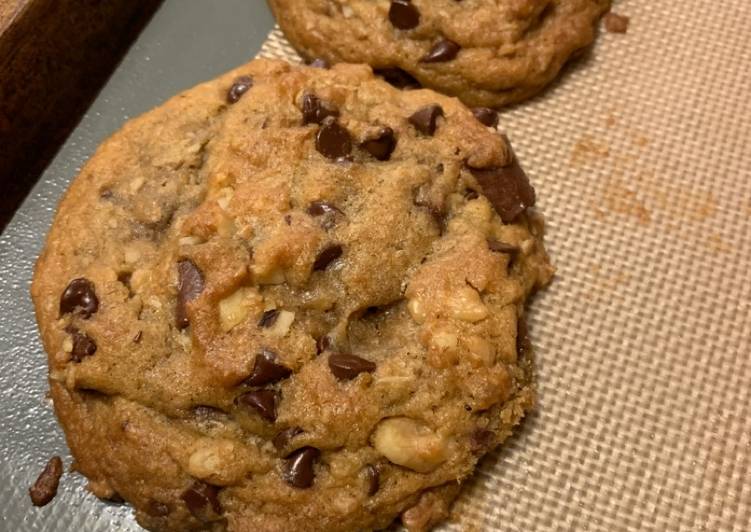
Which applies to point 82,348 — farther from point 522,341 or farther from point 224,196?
point 522,341

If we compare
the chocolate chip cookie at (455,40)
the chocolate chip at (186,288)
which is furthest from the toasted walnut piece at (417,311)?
the chocolate chip cookie at (455,40)

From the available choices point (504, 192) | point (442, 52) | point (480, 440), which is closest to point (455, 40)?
point (442, 52)

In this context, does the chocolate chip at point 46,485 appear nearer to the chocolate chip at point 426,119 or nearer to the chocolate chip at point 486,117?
the chocolate chip at point 426,119

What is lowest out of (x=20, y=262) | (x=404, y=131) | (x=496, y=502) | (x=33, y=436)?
(x=496, y=502)

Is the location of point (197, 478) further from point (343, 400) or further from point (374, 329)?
point (374, 329)

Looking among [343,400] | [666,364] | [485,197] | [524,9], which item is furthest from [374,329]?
[524,9]

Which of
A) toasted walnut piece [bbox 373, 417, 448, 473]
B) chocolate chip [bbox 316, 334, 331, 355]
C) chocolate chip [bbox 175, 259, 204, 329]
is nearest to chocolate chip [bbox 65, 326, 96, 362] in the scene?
chocolate chip [bbox 175, 259, 204, 329]
